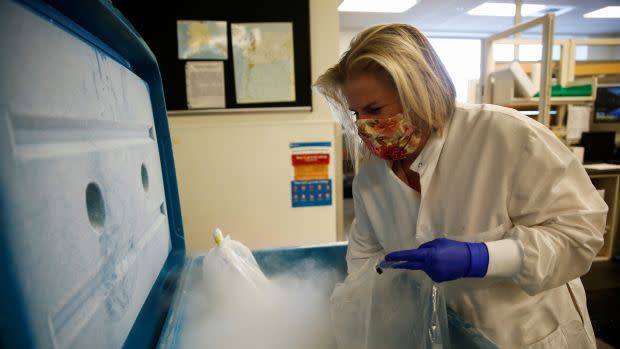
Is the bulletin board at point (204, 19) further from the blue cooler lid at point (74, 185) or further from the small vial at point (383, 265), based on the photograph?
the small vial at point (383, 265)

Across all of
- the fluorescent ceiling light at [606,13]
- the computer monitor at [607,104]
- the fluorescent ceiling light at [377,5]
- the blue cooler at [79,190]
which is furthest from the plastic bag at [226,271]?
the fluorescent ceiling light at [606,13]

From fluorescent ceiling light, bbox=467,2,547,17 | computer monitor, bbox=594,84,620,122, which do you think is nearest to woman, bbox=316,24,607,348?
computer monitor, bbox=594,84,620,122

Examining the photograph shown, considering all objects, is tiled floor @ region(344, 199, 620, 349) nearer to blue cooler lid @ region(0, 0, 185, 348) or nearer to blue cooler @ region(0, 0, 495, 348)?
blue cooler @ region(0, 0, 495, 348)

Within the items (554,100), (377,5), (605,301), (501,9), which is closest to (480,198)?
(605,301)

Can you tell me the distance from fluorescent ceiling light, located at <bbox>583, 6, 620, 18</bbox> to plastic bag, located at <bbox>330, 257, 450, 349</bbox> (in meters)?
7.22

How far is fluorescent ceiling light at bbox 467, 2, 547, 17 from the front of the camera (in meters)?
5.05

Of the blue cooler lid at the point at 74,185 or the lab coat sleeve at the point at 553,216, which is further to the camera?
the lab coat sleeve at the point at 553,216

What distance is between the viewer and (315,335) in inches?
37.1

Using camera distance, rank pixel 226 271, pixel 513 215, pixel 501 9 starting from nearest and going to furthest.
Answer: pixel 513 215, pixel 226 271, pixel 501 9

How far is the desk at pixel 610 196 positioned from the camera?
2.81 m

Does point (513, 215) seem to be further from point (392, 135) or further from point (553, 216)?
point (392, 135)

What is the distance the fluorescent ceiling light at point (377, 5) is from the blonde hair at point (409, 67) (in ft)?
14.1

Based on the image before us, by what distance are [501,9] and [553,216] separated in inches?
231

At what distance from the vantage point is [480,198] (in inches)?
30.9
